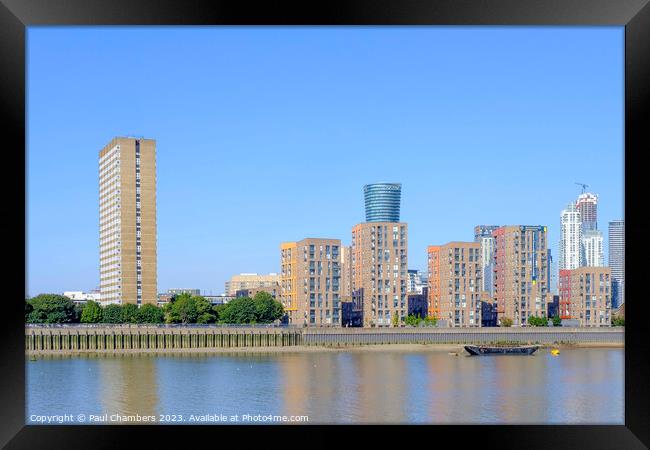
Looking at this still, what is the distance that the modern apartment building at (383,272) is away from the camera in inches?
1758

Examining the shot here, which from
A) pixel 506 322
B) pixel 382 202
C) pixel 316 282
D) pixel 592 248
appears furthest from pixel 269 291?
pixel 592 248

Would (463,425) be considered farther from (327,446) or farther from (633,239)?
(633,239)

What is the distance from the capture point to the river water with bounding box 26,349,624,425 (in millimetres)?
14539

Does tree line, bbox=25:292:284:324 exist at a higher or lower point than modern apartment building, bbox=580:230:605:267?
lower

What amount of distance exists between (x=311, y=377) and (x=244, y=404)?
5.32 meters

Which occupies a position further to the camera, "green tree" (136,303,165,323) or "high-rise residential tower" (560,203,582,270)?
"high-rise residential tower" (560,203,582,270)

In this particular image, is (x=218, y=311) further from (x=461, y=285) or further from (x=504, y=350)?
(x=461, y=285)

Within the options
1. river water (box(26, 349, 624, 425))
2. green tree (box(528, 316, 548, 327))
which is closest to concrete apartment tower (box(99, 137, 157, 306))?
river water (box(26, 349, 624, 425))

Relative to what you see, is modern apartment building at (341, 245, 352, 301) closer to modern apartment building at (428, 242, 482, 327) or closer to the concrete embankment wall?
modern apartment building at (428, 242, 482, 327)

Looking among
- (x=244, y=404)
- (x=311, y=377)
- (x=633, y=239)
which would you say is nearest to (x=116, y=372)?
(x=311, y=377)

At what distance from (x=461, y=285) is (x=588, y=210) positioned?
63.1m

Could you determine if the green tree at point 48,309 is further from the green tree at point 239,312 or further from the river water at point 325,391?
the river water at point 325,391

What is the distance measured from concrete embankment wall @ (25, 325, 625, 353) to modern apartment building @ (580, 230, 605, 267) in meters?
49.7

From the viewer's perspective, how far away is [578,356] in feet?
102
